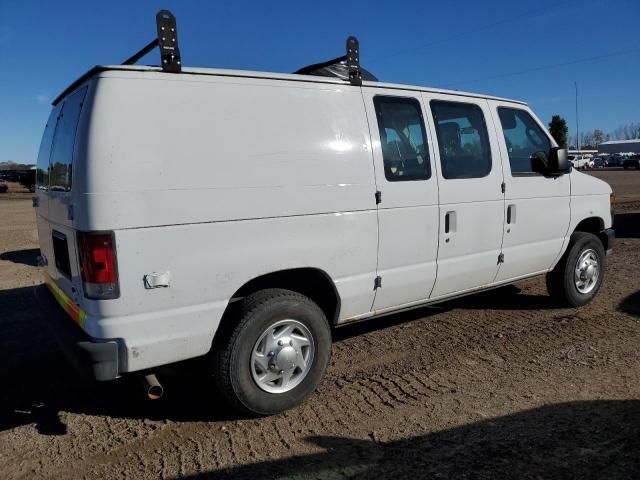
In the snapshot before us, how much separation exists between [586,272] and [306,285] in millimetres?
3647

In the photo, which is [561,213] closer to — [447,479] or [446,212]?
[446,212]

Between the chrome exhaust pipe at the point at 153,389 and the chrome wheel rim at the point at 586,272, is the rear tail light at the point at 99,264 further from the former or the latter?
the chrome wheel rim at the point at 586,272

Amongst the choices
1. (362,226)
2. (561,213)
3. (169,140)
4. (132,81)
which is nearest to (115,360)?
(169,140)

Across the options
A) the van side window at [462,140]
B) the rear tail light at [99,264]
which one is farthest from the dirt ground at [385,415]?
the van side window at [462,140]

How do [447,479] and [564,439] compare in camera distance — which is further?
[564,439]

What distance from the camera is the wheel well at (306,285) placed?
3.52 meters

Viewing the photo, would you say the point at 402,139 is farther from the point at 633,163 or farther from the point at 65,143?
the point at 633,163

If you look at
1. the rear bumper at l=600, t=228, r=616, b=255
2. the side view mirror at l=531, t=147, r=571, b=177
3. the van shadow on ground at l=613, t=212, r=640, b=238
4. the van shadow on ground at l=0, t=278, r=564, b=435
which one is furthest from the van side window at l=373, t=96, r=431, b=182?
the van shadow on ground at l=613, t=212, r=640, b=238

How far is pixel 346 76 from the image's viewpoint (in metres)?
4.14

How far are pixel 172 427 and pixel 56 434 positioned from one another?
76cm

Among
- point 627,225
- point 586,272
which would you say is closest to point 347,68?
point 586,272

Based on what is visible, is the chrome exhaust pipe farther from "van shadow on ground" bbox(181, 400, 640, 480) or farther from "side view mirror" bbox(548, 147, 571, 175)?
"side view mirror" bbox(548, 147, 571, 175)

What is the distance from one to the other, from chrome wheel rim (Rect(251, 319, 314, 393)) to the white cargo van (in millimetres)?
10

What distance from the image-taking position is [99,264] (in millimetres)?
2883
